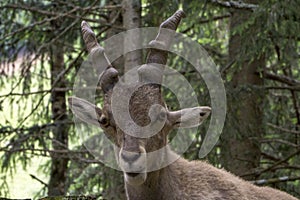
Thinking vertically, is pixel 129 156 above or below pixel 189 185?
above

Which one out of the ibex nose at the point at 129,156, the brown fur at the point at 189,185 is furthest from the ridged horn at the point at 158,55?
the ibex nose at the point at 129,156

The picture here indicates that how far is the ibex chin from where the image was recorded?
699cm

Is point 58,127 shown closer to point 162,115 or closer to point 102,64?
point 102,64

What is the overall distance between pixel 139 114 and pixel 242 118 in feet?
18.9

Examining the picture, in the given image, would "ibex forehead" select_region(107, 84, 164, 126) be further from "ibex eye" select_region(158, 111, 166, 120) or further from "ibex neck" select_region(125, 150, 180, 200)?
"ibex neck" select_region(125, 150, 180, 200)

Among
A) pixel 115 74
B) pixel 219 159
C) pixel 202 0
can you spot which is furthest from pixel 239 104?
pixel 115 74

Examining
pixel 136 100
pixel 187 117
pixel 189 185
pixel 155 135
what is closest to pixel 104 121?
pixel 136 100

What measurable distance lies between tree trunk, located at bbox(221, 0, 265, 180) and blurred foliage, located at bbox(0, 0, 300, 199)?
22 cm

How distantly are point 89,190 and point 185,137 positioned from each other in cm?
294

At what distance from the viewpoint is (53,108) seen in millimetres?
14516

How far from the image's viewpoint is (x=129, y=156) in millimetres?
6582

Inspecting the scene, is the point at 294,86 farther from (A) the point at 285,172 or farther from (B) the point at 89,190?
(B) the point at 89,190

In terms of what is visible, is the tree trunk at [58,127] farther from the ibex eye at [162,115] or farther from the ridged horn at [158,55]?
the ibex eye at [162,115]

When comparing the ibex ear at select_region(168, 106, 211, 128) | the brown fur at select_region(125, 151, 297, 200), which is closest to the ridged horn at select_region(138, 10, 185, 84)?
the ibex ear at select_region(168, 106, 211, 128)
